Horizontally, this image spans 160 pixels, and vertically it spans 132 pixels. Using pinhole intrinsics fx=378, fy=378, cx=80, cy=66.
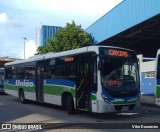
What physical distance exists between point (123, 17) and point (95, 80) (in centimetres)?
1637

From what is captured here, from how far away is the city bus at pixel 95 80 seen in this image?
14508 mm

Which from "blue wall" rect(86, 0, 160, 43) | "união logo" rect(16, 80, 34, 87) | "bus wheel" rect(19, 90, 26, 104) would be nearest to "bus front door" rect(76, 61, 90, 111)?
"união logo" rect(16, 80, 34, 87)

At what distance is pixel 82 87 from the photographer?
15.7 meters

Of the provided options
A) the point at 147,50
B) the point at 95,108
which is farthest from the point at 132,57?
the point at 147,50

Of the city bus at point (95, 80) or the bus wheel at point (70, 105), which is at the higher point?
the city bus at point (95, 80)

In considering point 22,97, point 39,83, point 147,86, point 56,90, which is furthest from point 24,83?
point 147,86

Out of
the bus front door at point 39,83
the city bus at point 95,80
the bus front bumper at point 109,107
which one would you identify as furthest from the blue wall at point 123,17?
the bus front bumper at point 109,107

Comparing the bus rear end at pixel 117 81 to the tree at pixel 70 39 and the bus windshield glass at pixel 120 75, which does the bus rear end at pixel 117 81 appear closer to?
the bus windshield glass at pixel 120 75

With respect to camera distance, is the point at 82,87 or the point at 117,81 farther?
the point at 82,87

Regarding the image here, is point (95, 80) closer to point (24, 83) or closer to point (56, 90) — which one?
point (56, 90)

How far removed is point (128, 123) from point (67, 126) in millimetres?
2395

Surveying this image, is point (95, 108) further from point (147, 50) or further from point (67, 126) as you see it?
point (147, 50)

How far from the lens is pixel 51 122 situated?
13828 mm

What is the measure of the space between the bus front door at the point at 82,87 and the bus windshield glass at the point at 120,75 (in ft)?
3.21
